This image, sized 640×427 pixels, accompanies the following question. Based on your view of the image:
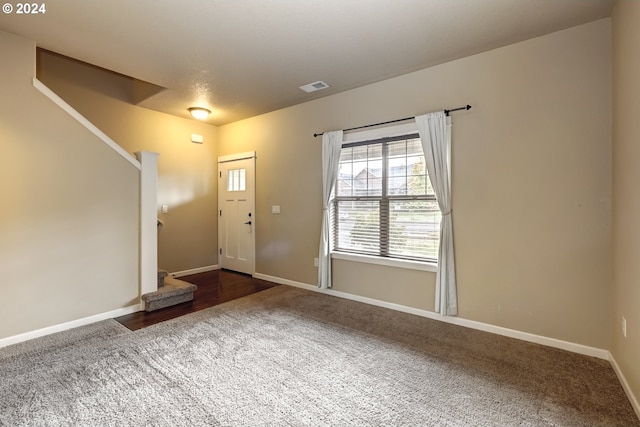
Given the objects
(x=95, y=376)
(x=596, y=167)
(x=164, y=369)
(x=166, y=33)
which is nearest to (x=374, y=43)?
(x=166, y=33)

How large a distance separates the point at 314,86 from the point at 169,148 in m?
2.81

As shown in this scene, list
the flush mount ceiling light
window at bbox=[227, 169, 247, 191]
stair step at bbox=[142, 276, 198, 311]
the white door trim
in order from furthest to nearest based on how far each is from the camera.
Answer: window at bbox=[227, 169, 247, 191], the white door trim, the flush mount ceiling light, stair step at bbox=[142, 276, 198, 311]

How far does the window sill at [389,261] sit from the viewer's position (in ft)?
11.0

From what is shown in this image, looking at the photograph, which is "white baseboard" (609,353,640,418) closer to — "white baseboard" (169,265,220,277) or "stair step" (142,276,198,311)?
"stair step" (142,276,198,311)

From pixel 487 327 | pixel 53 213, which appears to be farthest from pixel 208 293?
pixel 487 327

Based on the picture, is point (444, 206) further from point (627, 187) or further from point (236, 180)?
point (236, 180)

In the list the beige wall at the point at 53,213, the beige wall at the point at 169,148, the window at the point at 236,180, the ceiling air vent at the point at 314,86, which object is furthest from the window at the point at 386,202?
the beige wall at the point at 169,148

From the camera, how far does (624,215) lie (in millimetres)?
2102

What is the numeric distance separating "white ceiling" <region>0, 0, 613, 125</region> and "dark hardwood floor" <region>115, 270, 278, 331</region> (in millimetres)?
2803

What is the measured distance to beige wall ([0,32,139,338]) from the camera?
Answer: 8.95 feet

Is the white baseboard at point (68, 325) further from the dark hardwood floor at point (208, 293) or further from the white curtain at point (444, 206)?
the white curtain at point (444, 206)

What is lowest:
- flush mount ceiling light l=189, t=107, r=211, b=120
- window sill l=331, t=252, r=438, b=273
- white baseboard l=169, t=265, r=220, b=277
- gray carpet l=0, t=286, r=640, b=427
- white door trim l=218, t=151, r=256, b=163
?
gray carpet l=0, t=286, r=640, b=427

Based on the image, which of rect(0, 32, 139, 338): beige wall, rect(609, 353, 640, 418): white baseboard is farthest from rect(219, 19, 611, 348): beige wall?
rect(0, 32, 139, 338): beige wall

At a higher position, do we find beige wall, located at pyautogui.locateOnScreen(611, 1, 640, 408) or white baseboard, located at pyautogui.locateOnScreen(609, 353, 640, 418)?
beige wall, located at pyautogui.locateOnScreen(611, 1, 640, 408)
